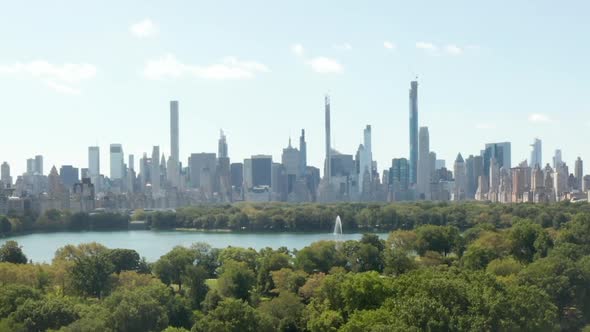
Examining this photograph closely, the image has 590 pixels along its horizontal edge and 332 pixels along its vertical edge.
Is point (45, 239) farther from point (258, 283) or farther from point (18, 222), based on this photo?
point (258, 283)

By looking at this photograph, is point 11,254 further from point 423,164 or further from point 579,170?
point 423,164

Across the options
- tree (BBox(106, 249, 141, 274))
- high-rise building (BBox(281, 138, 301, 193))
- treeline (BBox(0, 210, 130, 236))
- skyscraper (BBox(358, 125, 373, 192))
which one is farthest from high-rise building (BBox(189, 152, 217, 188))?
tree (BBox(106, 249, 141, 274))

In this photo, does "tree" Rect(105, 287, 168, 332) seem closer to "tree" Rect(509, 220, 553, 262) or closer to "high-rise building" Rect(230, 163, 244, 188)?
"tree" Rect(509, 220, 553, 262)

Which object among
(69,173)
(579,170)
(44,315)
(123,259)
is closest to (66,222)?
(123,259)

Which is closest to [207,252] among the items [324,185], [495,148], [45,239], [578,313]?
[578,313]

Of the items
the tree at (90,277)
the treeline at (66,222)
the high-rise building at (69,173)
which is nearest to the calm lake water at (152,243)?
the treeline at (66,222)
